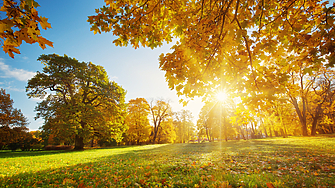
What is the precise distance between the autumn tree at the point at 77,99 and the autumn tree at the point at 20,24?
14.2 metres

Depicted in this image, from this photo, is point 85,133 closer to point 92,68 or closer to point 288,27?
point 92,68

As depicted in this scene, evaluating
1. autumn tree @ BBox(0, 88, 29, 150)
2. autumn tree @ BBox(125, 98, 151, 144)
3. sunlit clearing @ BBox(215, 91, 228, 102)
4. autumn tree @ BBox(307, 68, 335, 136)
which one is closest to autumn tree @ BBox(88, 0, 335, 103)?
sunlit clearing @ BBox(215, 91, 228, 102)

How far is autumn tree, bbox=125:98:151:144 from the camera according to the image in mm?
25984

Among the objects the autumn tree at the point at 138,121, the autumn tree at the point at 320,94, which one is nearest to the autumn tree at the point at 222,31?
the autumn tree at the point at 320,94

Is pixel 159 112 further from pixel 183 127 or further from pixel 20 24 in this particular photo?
pixel 20 24

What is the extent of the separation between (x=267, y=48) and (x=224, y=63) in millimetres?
1027

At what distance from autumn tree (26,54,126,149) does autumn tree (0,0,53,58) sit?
46.7 feet

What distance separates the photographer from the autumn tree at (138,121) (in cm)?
2598

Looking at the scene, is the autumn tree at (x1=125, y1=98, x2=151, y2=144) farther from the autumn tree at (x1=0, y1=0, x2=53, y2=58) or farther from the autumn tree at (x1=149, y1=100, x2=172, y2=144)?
the autumn tree at (x1=0, y1=0, x2=53, y2=58)

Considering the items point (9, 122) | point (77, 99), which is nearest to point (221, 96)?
point (77, 99)

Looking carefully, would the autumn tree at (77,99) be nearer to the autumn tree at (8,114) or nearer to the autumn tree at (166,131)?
the autumn tree at (8,114)

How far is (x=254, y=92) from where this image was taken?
348 centimetres

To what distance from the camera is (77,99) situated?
49.7ft

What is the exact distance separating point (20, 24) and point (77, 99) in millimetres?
16185
